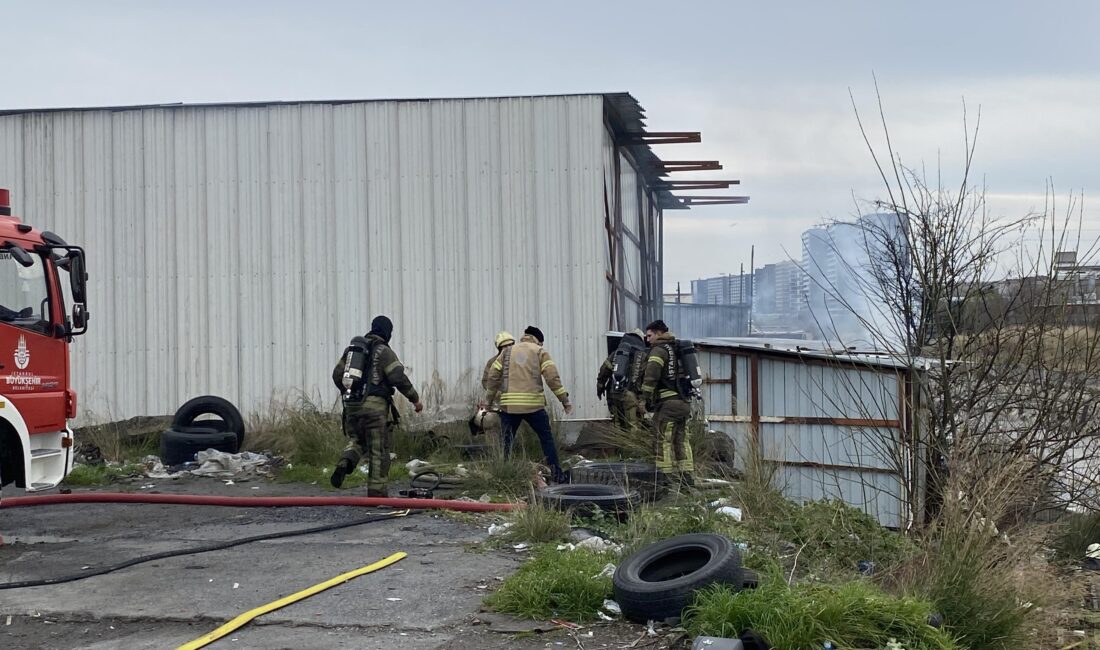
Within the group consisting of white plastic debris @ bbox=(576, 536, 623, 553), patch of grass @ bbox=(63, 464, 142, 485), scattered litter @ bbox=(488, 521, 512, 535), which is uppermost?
white plastic debris @ bbox=(576, 536, 623, 553)

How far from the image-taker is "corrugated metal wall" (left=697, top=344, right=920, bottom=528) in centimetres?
1043

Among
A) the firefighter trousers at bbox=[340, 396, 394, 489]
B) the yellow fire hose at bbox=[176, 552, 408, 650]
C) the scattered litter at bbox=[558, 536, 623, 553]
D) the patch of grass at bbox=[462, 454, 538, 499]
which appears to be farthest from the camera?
the firefighter trousers at bbox=[340, 396, 394, 489]

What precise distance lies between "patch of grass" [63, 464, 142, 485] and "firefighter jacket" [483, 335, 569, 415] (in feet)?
15.4

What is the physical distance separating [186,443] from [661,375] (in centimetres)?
613

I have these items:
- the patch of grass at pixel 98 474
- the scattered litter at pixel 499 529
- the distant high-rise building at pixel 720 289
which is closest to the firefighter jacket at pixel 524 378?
the scattered litter at pixel 499 529

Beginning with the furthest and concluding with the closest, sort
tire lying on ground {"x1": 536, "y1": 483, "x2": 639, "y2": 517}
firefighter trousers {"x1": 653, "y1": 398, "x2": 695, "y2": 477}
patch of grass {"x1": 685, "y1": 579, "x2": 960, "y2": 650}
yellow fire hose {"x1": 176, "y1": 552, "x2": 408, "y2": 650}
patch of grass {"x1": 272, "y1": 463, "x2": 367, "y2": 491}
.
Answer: patch of grass {"x1": 272, "y1": 463, "x2": 367, "y2": 491}
firefighter trousers {"x1": 653, "y1": 398, "x2": 695, "y2": 477}
tire lying on ground {"x1": 536, "y1": 483, "x2": 639, "y2": 517}
yellow fire hose {"x1": 176, "y1": 552, "x2": 408, "y2": 650}
patch of grass {"x1": 685, "y1": 579, "x2": 960, "y2": 650}

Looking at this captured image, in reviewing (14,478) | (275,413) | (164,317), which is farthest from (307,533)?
(164,317)

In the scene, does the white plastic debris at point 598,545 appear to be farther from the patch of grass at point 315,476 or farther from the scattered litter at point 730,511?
the patch of grass at point 315,476

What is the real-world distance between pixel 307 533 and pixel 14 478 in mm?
2326

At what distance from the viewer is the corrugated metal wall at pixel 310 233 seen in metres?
Answer: 15.7

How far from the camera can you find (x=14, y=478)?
8703mm

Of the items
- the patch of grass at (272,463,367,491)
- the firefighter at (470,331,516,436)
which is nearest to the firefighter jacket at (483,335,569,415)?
the firefighter at (470,331,516,436)

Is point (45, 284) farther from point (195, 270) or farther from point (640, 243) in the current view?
point (640, 243)

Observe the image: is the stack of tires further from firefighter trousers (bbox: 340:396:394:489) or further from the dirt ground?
firefighter trousers (bbox: 340:396:394:489)
